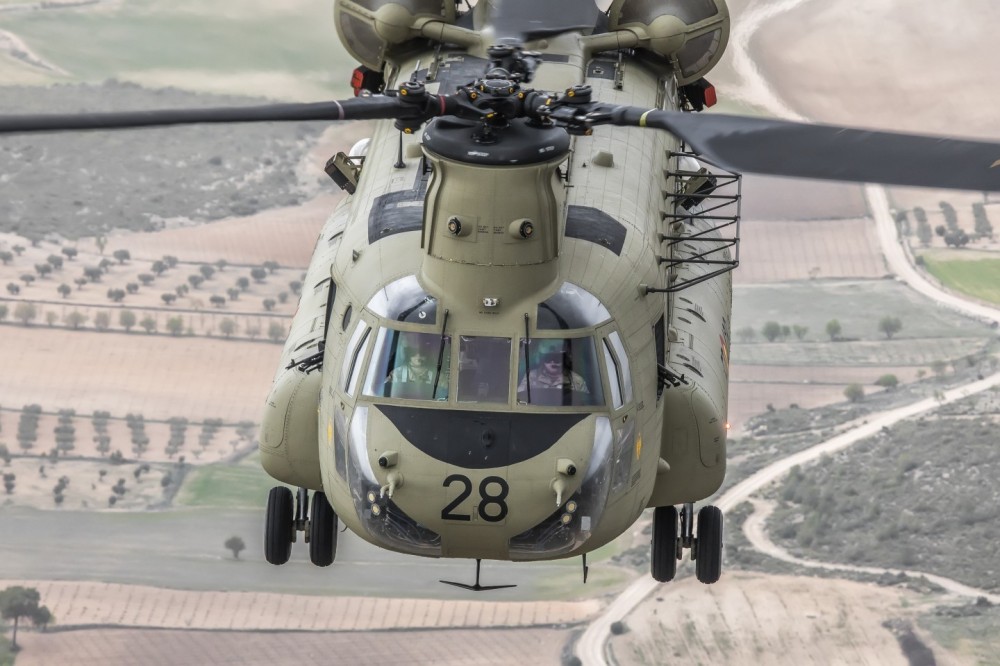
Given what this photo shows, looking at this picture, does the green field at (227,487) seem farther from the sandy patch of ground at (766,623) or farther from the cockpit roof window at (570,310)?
the cockpit roof window at (570,310)

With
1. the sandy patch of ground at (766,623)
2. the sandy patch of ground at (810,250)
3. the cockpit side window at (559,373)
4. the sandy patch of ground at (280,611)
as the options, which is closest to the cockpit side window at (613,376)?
the cockpit side window at (559,373)

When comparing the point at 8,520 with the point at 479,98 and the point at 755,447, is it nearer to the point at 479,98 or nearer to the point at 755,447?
the point at 755,447

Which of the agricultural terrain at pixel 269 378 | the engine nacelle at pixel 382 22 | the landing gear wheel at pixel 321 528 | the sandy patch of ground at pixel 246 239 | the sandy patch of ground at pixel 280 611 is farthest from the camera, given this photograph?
the sandy patch of ground at pixel 246 239

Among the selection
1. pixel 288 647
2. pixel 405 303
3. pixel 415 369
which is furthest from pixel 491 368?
pixel 288 647

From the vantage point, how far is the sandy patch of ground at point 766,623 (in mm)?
65625

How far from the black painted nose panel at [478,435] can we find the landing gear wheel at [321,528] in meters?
5.97

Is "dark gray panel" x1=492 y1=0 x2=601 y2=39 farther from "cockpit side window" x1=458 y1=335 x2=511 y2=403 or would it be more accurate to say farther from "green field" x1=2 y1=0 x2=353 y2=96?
"green field" x1=2 y1=0 x2=353 y2=96

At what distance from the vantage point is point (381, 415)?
87.8 ft

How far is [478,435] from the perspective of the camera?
26406mm

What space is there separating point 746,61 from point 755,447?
21850 mm

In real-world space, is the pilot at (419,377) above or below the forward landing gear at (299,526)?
above

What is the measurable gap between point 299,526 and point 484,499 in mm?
7099

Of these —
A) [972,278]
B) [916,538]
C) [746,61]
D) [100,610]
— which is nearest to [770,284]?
[972,278]

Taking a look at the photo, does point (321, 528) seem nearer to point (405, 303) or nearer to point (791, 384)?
point (405, 303)
